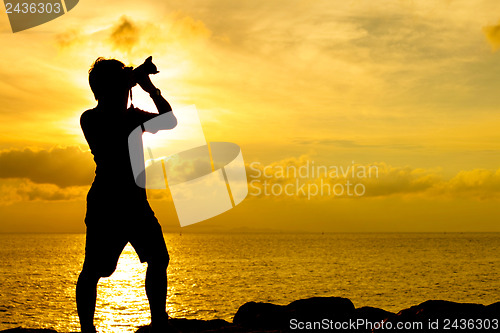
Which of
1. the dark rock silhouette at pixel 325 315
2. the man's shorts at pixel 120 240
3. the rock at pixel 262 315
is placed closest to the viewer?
the man's shorts at pixel 120 240

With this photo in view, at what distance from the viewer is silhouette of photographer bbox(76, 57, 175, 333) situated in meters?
5.32

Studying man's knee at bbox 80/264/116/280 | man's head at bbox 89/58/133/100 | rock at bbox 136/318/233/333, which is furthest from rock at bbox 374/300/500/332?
man's head at bbox 89/58/133/100

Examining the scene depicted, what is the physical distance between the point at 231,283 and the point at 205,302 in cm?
1465

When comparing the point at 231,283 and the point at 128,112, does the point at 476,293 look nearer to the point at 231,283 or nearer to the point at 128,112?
the point at 231,283

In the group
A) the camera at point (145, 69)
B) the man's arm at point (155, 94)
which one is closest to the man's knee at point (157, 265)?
the man's arm at point (155, 94)

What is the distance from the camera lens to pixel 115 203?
5.36m

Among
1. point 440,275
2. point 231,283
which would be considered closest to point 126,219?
point 231,283

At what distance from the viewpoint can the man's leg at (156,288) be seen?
5379 millimetres

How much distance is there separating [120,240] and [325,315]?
20.5ft

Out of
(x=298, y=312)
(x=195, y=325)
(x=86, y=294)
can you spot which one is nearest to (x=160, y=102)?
(x=86, y=294)

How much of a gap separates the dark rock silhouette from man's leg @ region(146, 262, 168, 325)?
6.45 ft

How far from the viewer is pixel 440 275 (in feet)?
222

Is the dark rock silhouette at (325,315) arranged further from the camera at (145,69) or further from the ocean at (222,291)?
the ocean at (222,291)

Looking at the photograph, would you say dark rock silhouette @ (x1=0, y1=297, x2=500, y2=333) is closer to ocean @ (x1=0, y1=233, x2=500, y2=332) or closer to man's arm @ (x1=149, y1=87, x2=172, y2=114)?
man's arm @ (x1=149, y1=87, x2=172, y2=114)
